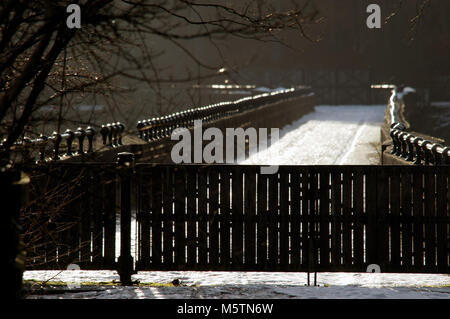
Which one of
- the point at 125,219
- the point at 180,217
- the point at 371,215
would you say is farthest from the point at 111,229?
the point at 371,215

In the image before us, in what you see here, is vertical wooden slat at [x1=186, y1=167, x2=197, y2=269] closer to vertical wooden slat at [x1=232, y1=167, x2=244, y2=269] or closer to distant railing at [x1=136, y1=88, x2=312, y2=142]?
vertical wooden slat at [x1=232, y1=167, x2=244, y2=269]

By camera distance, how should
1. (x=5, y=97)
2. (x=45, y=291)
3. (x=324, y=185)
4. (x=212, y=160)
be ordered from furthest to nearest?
(x=212, y=160) < (x=324, y=185) < (x=45, y=291) < (x=5, y=97)

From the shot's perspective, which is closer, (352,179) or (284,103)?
(352,179)

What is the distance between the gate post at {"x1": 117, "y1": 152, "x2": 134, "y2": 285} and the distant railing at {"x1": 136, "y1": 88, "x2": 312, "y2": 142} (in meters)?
7.43

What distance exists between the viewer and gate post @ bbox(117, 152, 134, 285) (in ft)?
34.0

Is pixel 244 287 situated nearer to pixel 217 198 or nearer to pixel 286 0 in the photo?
pixel 217 198

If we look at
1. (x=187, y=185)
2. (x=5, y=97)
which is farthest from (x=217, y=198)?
(x=5, y=97)

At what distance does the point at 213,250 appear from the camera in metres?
10.8

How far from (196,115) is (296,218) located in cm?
2363

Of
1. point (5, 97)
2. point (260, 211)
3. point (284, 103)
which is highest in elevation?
point (284, 103)

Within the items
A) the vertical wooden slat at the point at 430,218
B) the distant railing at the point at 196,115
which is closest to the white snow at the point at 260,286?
the vertical wooden slat at the point at 430,218

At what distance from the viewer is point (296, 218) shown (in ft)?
35.1

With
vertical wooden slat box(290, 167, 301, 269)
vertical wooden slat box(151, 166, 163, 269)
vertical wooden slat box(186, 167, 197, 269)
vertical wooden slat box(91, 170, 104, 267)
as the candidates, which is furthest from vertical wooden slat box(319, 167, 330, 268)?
vertical wooden slat box(91, 170, 104, 267)

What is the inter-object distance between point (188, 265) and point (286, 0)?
245ft
